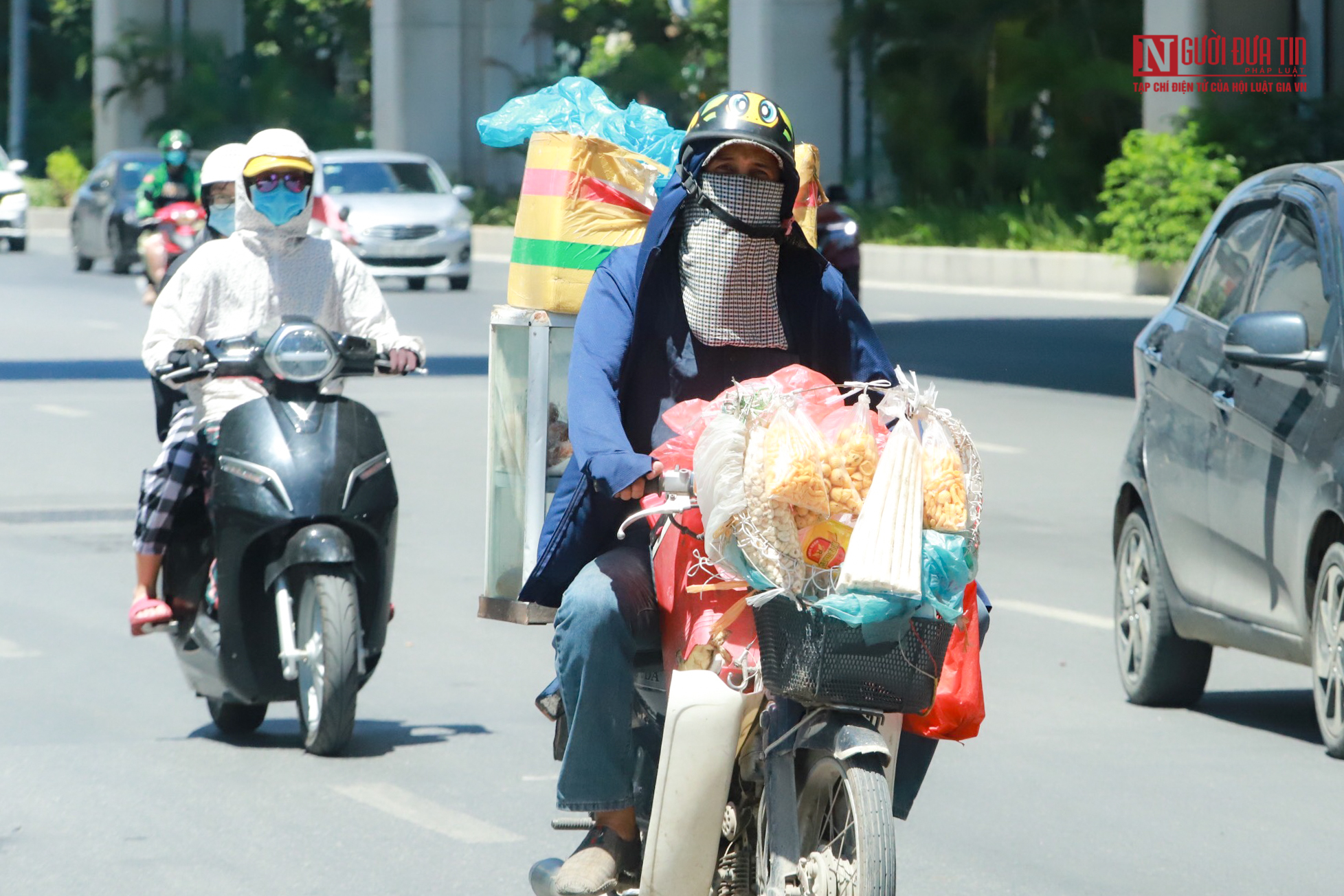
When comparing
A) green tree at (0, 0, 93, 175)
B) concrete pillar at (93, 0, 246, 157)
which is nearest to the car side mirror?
concrete pillar at (93, 0, 246, 157)

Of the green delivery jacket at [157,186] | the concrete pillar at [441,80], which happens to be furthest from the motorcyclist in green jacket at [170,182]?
the concrete pillar at [441,80]

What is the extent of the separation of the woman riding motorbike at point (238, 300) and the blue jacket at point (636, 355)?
2547mm

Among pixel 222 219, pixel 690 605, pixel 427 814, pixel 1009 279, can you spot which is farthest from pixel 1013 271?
pixel 690 605

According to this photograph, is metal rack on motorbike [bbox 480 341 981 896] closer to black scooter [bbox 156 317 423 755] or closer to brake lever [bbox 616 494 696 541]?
brake lever [bbox 616 494 696 541]

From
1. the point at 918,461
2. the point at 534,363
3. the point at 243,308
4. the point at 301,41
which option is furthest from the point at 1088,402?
the point at 301,41

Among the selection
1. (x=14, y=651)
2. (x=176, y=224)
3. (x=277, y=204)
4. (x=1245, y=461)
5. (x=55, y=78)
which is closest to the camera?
(x=277, y=204)

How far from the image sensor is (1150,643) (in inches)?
315

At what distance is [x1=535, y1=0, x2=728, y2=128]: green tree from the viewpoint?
1844 inches

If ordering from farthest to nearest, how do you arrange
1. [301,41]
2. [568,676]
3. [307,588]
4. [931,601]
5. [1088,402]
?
[301,41] < [1088,402] < [307,588] < [568,676] < [931,601]

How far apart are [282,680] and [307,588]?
0.32 metres

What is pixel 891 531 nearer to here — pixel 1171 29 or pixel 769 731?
pixel 769 731

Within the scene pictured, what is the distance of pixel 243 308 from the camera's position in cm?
745

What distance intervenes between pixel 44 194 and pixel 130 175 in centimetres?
2198

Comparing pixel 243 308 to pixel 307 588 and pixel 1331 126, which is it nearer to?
pixel 307 588
